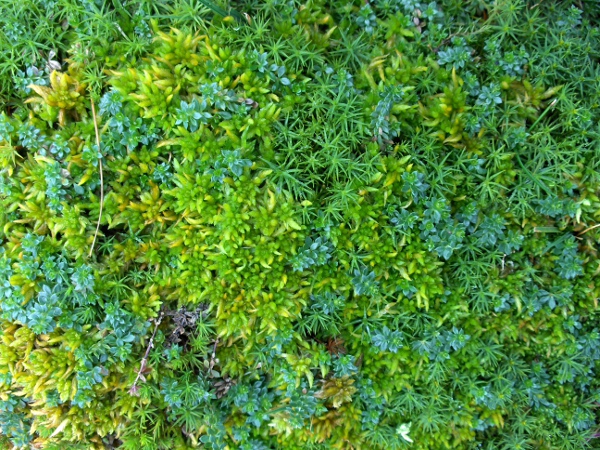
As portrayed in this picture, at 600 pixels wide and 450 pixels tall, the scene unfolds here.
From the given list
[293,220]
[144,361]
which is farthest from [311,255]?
[144,361]

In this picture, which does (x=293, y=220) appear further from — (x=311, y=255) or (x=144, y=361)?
(x=144, y=361)

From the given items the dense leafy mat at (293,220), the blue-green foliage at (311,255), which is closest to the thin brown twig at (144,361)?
the dense leafy mat at (293,220)

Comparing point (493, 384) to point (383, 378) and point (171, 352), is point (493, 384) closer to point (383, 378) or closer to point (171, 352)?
point (383, 378)

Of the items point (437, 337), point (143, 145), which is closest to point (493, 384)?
point (437, 337)

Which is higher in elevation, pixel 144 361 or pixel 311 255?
pixel 311 255

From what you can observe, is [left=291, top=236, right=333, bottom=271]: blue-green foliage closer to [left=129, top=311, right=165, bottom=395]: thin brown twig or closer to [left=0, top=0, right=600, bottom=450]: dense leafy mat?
[left=0, top=0, right=600, bottom=450]: dense leafy mat

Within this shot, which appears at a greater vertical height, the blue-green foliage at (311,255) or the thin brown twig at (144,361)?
the blue-green foliage at (311,255)

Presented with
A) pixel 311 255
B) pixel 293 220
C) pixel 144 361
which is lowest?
pixel 144 361

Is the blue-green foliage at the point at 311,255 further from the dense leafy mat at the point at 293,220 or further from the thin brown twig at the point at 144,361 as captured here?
the thin brown twig at the point at 144,361
